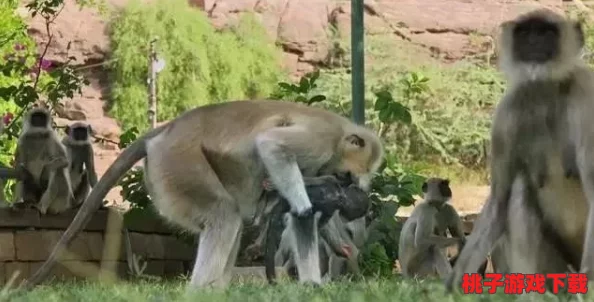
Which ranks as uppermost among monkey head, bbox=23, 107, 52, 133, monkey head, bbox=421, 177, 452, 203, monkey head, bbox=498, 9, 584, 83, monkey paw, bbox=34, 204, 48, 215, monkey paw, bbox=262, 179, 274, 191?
monkey head, bbox=498, 9, 584, 83

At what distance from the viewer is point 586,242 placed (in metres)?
4.13

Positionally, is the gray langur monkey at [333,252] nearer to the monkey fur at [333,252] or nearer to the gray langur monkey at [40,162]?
the monkey fur at [333,252]

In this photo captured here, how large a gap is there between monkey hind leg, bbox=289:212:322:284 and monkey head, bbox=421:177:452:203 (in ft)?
12.9

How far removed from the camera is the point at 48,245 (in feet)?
28.2

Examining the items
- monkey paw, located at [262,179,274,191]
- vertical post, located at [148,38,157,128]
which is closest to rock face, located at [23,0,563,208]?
vertical post, located at [148,38,157,128]

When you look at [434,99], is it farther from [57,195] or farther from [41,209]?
[41,209]

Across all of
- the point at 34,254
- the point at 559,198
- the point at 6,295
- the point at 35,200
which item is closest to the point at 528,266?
the point at 559,198

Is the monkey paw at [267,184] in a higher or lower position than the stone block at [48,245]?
higher

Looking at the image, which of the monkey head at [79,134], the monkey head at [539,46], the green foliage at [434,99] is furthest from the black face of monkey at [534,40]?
the green foliage at [434,99]

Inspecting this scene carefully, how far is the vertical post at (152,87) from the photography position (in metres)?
20.9

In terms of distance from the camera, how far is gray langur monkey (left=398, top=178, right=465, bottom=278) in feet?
30.0

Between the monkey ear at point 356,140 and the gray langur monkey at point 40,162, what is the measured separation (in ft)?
13.6

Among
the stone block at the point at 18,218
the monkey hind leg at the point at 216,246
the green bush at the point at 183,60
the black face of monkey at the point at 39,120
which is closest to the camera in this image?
the monkey hind leg at the point at 216,246

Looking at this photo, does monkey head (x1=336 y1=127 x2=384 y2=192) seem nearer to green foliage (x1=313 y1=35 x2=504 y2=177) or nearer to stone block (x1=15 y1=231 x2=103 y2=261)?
stone block (x1=15 y1=231 x2=103 y2=261)
